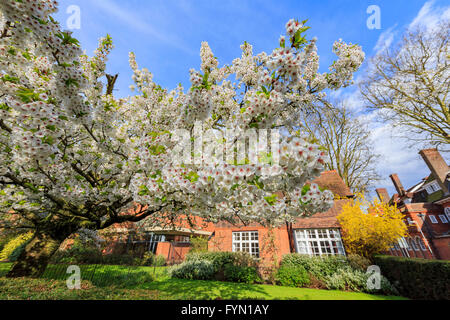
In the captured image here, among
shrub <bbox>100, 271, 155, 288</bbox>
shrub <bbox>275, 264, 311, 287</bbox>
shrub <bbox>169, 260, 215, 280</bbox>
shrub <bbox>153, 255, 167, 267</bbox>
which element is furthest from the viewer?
shrub <bbox>153, 255, 167, 267</bbox>

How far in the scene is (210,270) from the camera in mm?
11891

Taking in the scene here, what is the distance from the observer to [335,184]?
1652 centimetres

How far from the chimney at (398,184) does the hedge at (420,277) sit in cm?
2584

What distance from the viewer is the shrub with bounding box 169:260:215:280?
1165cm

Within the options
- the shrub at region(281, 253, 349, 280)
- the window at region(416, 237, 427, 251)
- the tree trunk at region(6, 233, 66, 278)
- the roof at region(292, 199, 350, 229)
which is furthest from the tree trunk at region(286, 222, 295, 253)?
the window at region(416, 237, 427, 251)

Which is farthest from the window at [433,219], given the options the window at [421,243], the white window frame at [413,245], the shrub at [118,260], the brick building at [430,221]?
the shrub at [118,260]

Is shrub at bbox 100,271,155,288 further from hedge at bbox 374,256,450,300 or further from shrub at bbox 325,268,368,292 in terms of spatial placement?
hedge at bbox 374,256,450,300

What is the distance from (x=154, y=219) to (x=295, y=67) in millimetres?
7878

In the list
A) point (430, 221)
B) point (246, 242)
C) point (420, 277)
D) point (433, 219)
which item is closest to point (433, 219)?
point (433, 219)

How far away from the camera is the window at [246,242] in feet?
48.2

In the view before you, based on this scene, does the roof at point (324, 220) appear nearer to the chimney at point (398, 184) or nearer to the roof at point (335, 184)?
the roof at point (335, 184)

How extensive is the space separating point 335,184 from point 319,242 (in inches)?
232

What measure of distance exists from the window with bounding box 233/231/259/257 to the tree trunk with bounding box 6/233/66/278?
1188cm
